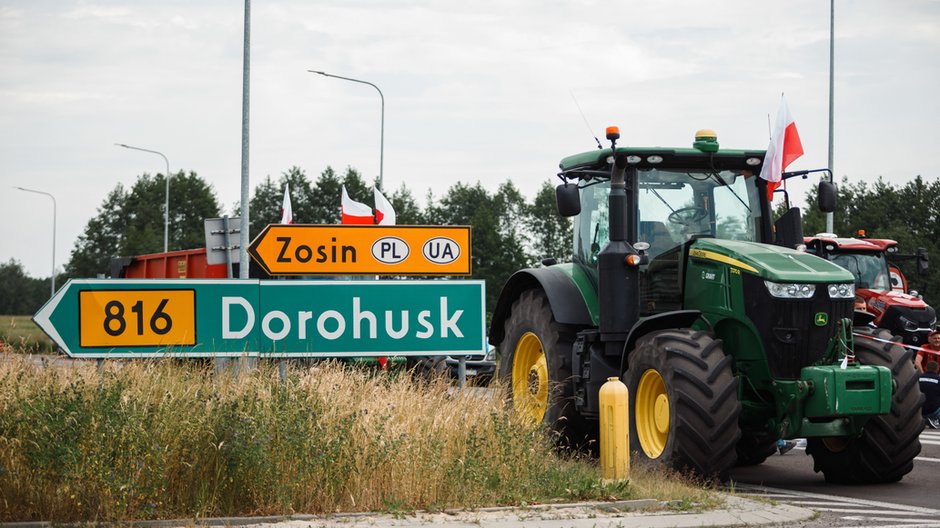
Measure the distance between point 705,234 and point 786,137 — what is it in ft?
3.87

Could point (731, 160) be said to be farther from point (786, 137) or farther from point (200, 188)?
point (200, 188)

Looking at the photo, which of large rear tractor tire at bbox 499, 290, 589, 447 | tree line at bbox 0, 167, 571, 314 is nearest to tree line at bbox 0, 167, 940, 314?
tree line at bbox 0, 167, 571, 314

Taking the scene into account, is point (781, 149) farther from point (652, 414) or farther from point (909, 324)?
point (909, 324)

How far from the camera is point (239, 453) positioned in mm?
8375

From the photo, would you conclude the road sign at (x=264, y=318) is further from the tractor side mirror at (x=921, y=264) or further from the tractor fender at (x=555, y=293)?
the tractor side mirror at (x=921, y=264)

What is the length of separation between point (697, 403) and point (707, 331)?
106 centimetres

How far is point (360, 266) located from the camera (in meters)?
13.3

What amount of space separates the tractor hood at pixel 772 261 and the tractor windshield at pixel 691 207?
0.40 m

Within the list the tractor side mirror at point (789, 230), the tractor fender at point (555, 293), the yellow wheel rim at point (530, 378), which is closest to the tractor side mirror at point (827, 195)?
the tractor side mirror at point (789, 230)

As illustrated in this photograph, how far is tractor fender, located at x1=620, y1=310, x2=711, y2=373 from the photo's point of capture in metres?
10.9

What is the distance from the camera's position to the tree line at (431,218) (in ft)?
202

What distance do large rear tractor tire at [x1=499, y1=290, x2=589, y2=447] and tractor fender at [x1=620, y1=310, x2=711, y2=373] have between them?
1.11 metres

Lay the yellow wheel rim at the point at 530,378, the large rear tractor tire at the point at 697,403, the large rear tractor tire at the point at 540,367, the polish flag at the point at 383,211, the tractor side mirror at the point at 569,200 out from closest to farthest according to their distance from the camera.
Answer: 1. the large rear tractor tire at the point at 697,403
2. the tractor side mirror at the point at 569,200
3. the large rear tractor tire at the point at 540,367
4. the yellow wheel rim at the point at 530,378
5. the polish flag at the point at 383,211

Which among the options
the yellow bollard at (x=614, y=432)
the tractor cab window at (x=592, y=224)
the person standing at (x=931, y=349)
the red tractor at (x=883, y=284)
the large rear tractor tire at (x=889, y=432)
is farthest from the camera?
the red tractor at (x=883, y=284)
